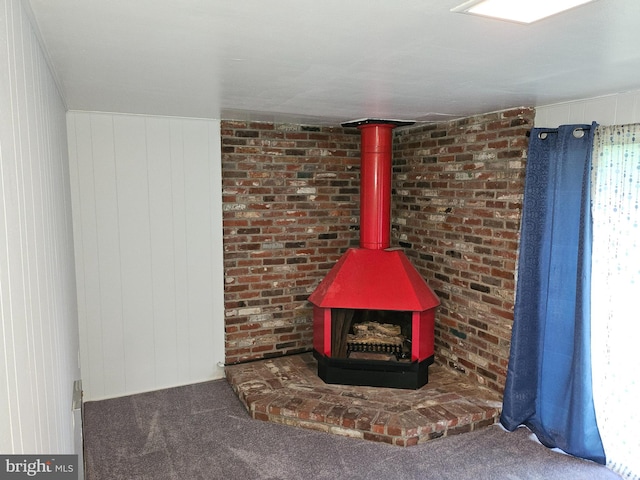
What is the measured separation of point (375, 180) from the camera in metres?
3.75

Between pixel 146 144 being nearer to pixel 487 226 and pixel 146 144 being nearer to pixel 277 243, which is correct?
pixel 277 243

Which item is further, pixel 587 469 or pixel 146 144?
pixel 146 144

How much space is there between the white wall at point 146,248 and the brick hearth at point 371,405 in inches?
22.8

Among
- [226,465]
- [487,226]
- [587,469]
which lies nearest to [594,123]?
[487,226]

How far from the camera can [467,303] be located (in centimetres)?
369

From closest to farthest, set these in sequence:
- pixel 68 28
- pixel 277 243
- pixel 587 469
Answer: pixel 68 28
pixel 587 469
pixel 277 243

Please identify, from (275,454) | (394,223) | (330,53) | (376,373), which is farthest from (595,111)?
(275,454)

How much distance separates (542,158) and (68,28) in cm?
257

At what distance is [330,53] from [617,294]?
82.0 inches

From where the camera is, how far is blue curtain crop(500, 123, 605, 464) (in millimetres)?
2797

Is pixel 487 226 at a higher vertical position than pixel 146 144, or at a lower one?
lower

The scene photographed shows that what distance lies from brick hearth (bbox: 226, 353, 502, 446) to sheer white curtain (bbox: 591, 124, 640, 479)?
74cm

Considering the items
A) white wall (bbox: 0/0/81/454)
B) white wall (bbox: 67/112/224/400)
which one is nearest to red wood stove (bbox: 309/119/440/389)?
white wall (bbox: 67/112/224/400)

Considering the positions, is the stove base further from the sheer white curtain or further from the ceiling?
the ceiling
